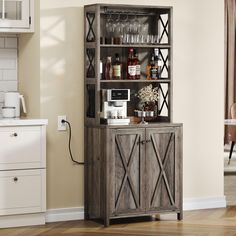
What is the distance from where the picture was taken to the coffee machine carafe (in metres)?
5.82

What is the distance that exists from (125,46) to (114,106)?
1.68 ft

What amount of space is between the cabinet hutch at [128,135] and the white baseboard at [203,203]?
477 mm

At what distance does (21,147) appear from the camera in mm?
5715

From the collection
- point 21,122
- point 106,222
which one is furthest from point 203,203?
point 21,122

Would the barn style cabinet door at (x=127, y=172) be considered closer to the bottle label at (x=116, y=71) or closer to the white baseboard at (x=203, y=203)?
the bottle label at (x=116, y=71)

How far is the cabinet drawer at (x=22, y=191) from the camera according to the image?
5.69 metres

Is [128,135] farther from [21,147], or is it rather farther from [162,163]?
[21,147]

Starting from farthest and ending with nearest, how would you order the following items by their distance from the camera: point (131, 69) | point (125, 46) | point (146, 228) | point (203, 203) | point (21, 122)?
point (203, 203) → point (131, 69) → point (125, 46) → point (146, 228) → point (21, 122)

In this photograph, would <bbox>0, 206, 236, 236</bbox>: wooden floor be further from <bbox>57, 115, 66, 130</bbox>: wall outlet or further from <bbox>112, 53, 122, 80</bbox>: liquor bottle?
<bbox>112, 53, 122, 80</bbox>: liquor bottle

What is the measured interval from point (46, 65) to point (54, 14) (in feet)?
1.42

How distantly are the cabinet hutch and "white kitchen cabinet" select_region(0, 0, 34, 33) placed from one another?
0.47m

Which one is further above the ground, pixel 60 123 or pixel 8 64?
pixel 8 64

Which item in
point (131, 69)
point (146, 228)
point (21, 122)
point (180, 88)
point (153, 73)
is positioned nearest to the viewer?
point (21, 122)

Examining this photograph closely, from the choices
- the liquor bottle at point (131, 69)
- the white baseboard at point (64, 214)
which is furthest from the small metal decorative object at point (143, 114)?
the white baseboard at point (64, 214)
